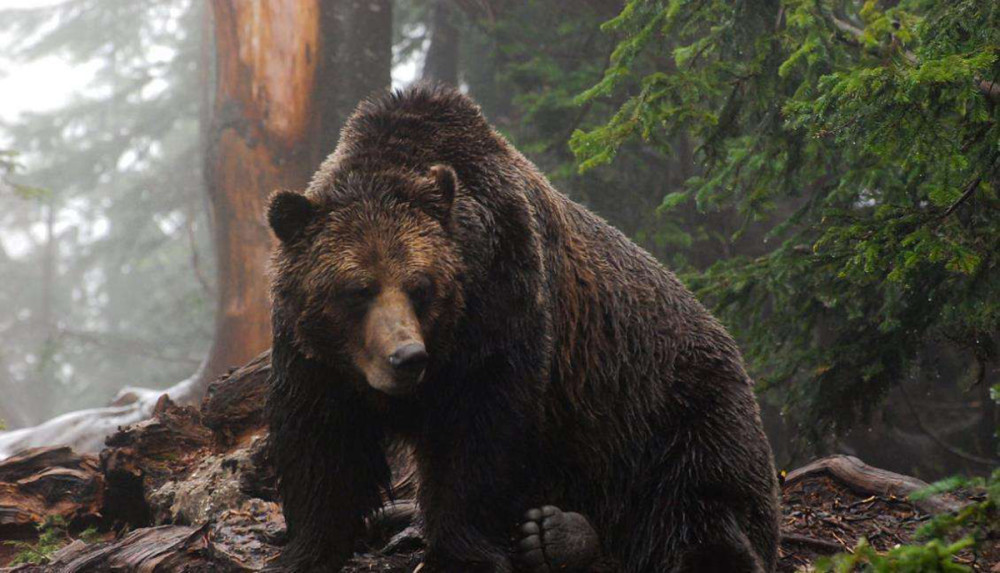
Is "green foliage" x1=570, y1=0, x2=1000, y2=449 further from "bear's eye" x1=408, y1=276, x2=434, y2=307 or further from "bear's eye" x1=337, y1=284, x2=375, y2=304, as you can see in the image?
Result: "bear's eye" x1=337, y1=284, x2=375, y2=304

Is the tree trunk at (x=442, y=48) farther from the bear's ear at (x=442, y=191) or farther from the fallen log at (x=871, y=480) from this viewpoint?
the bear's ear at (x=442, y=191)

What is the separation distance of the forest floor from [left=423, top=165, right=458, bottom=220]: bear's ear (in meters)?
1.80

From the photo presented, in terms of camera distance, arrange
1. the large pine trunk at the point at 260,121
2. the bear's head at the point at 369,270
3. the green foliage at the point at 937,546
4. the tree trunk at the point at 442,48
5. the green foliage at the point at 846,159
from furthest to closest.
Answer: the tree trunk at the point at 442,48
the large pine trunk at the point at 260,121
the green foliage at the point at 846,159
the bear's head at the point at 369,270
the green foliage at the point at 937,546

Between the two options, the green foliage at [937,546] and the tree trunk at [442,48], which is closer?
the green foliage at [937,546]

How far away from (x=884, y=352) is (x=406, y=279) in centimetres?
393

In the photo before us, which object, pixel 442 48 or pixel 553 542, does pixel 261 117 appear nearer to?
pixel 442 48

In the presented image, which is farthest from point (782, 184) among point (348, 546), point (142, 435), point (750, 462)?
point (142, 435)

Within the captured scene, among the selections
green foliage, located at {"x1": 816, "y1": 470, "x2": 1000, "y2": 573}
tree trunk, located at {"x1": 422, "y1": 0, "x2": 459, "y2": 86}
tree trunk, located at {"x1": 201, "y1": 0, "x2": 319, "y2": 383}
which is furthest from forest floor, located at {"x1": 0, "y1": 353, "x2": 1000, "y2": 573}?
tree trunk, located at {"x1": 422, "y1": 0, "x2": 459, "y2": 86}

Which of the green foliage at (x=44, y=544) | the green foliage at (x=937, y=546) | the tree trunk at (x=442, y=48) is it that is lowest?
the green foliage at (x=44, y=544)

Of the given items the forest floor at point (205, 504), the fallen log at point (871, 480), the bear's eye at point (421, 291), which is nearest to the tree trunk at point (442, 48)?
the forest floor at point (205, 504)

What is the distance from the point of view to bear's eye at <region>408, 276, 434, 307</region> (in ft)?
11.5

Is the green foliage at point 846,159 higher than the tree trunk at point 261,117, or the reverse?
the tree trunk at point 261,117

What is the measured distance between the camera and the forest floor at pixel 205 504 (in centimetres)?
464

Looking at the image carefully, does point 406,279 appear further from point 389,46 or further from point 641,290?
point 389,46
